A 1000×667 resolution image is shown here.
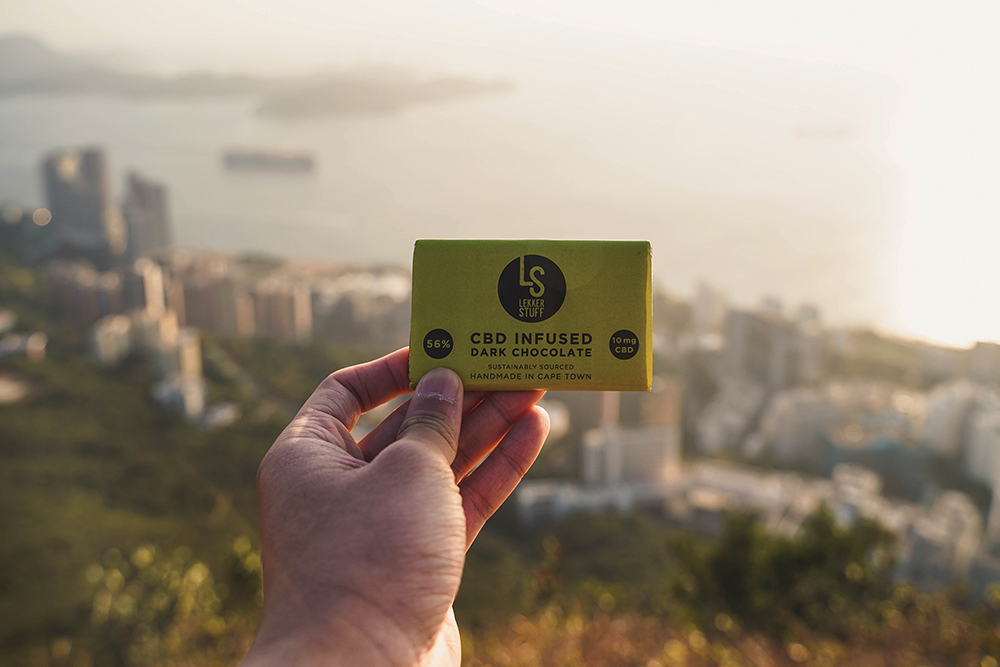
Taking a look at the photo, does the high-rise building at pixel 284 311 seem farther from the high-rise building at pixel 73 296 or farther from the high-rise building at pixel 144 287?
the high-rise building at pixel 73 296

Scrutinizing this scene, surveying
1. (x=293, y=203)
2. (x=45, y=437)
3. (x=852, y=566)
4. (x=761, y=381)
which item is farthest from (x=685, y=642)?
(x=761, y=381)

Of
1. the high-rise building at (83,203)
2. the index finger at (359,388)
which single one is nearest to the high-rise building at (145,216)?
the high-rise building at (83,203)

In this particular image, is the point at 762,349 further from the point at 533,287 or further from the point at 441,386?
the point at 441,386

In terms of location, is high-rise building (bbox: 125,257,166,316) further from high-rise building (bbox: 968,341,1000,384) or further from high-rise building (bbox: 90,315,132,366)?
high-rise building (bbox: 968,341,1000,384)

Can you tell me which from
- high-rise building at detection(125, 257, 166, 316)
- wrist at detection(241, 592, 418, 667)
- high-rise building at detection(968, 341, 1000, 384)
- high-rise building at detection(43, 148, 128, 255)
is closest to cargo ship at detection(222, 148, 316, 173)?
high-rise building at detection(125, 257, 166, 316)

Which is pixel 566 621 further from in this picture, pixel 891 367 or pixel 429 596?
pixel 891 367

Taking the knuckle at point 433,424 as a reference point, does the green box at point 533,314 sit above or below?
above
